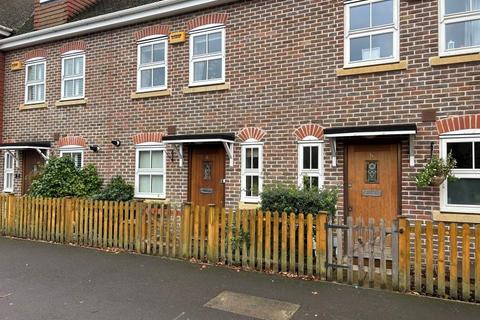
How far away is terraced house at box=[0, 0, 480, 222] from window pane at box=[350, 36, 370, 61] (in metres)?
0.03

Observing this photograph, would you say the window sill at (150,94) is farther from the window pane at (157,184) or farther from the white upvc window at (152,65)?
the window pane at (157,184)

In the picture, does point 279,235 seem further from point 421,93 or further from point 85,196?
point 85,196

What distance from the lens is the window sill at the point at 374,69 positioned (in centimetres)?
750

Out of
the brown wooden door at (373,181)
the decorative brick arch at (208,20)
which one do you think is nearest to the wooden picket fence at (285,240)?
the brown wooden door at (373,181)

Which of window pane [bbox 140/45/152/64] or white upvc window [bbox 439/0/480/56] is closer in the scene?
white upvc window [bbox 439/0/480/56]

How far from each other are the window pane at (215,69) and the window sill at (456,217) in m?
5.64

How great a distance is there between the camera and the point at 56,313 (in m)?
4.78

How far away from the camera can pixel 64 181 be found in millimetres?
10273

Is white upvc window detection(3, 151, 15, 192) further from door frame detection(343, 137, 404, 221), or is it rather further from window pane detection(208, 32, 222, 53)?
door frame detection(343, 137, 404, 221)

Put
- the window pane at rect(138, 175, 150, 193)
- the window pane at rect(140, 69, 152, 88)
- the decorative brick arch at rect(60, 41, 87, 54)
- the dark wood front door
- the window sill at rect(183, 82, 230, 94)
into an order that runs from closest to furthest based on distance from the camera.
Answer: the window sill at rect(183, 82, 230, 94) → the window pane at rect(138, 175, 150, 193) → the window pane at rect(140, 69, 152, 88) → the decorative brick arch at rect(60, 41, 87, 54) → the dark wood front door

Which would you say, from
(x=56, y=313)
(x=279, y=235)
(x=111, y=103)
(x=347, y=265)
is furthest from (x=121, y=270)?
(x=111, y=103)

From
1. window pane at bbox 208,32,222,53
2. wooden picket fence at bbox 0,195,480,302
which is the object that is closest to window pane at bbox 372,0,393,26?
window pane at bbox 208,32,222,53

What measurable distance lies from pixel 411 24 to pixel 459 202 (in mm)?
3459

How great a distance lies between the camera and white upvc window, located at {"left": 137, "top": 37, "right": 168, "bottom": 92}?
33.8ft
